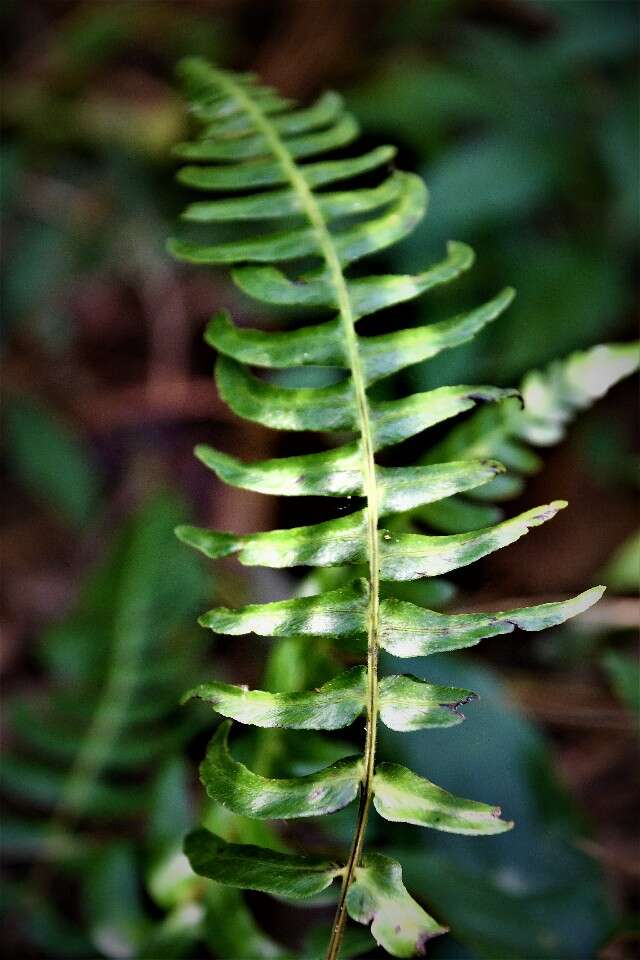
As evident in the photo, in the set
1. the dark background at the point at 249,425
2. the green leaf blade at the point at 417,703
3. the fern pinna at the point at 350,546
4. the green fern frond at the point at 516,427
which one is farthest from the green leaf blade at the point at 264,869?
the green fern frond at the point at 516,427

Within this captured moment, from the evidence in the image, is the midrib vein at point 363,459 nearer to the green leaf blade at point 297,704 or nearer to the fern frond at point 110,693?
the green leaf blade at point 297,704

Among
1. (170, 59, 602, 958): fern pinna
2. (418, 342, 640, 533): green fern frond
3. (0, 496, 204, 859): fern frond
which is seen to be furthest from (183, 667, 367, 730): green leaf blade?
(0, 496, 204, 859): fern frond

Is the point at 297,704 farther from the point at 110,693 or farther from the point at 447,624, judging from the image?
the point at 110,693

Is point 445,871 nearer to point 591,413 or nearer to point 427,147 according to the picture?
point 591,413

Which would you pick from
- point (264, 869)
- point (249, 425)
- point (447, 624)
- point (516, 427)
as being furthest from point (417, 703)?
point (249, 425)

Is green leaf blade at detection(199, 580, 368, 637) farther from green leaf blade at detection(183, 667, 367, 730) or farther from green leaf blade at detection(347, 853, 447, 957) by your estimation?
green leaf blade at detection(347, 853, 447, 957)

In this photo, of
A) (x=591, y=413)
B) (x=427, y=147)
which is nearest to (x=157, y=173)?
(x=427, y=147)
